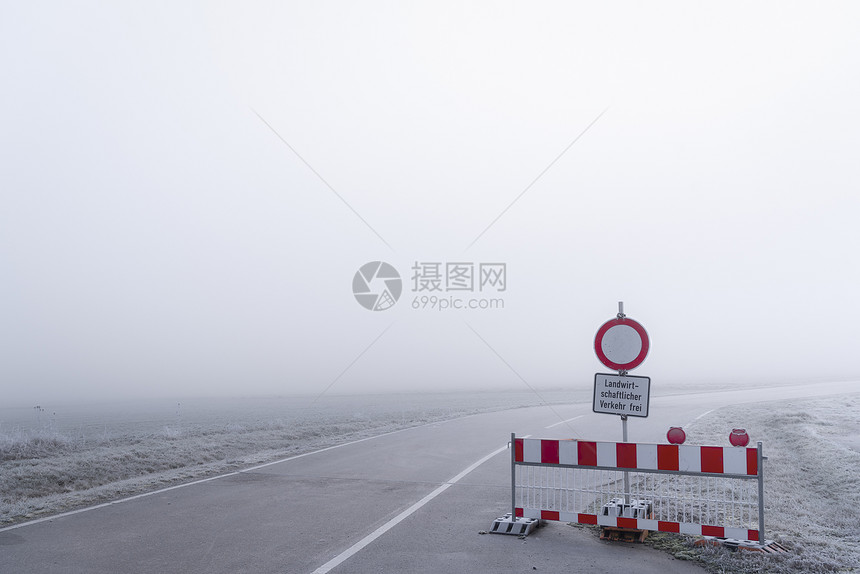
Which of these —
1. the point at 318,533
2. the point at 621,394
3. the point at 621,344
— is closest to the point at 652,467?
the point at 621,394

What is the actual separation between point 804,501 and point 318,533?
6474 mm

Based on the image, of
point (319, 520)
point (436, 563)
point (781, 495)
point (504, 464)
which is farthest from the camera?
point (504, 464)

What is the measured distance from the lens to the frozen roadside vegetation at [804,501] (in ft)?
20.4

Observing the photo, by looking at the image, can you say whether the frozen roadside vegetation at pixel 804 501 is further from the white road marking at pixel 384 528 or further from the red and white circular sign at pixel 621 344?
the white road marking at pixel 384 528

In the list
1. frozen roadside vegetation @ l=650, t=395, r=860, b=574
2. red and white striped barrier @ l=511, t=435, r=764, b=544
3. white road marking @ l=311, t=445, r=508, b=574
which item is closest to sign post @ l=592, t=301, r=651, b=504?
red and white striped barrier @ l=511, t=435, r=764, b=544

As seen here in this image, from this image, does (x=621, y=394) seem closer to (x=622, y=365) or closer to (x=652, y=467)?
(x=622, y=365)

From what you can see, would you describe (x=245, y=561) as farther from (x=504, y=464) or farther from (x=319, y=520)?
(x=504, y=464)

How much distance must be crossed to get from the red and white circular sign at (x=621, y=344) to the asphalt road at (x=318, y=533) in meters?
1.96

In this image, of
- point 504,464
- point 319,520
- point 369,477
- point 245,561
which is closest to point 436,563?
point 245,561

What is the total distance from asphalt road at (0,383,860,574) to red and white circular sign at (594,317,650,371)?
1.96m

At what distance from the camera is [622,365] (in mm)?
8055

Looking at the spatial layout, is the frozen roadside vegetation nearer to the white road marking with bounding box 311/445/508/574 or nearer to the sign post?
the sign post

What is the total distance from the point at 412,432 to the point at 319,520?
12228 millimetres

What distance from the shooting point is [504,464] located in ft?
42.9
